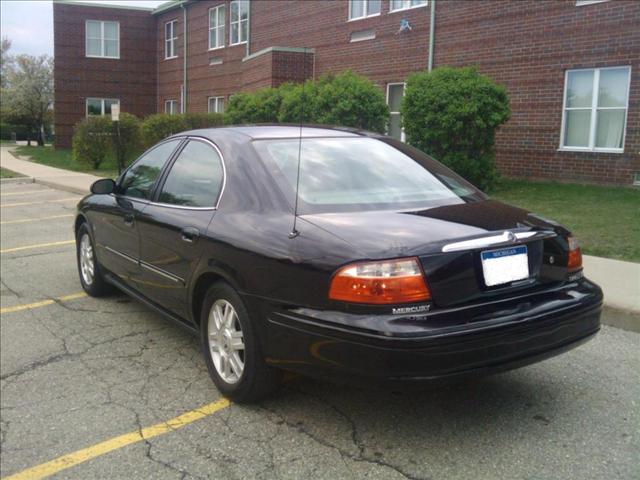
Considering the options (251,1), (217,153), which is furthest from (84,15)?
(217,153)

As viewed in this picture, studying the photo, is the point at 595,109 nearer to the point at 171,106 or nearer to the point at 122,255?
the point at 122,255

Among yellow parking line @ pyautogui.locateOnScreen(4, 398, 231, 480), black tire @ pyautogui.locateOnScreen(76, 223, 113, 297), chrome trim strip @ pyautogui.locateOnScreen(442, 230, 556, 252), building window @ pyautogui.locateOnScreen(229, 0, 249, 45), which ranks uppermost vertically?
building window @ pyautogui.locateOnScreen(229, 0, 249, 45)

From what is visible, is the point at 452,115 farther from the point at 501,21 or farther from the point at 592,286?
the point at 592,286

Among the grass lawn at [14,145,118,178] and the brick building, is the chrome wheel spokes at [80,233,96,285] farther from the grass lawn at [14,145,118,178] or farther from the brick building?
the grass lawn at [14,145,118,178]

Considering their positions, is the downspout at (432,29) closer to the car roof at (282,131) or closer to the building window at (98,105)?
the car roof at (282,131)

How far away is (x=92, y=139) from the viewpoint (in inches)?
858

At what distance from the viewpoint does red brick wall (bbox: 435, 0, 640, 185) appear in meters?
12.3

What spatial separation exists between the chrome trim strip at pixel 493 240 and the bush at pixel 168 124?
18.2 meters

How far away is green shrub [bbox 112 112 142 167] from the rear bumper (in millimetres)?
19695

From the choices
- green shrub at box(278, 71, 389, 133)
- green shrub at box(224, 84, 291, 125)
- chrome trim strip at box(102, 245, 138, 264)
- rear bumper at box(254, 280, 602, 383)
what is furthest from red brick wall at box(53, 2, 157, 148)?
rear bumper at box(254, 280, 602, 383)

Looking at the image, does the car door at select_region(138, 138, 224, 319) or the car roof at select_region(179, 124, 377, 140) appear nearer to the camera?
the car door at select_region(138, 138, 224, 319)

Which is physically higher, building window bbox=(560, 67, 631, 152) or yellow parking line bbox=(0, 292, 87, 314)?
building window bbox=(560, 67, 631, 152)

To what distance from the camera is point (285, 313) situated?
3.29m

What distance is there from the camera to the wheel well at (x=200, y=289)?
3906mm
